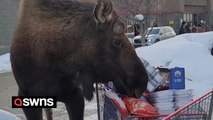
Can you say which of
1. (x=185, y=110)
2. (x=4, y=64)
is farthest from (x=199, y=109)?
(x=4, y=64)

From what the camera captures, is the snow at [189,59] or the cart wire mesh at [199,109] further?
the snow at [189,59]

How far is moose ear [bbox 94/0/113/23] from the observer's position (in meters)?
2.78

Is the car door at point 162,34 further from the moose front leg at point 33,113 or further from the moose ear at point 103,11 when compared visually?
the moose ear at point 103,11

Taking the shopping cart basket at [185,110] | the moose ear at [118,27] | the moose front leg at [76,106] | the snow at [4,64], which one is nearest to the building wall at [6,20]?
the snow at [4,64]

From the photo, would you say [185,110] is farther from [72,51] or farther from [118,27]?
[72,51]

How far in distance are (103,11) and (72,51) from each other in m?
0.34

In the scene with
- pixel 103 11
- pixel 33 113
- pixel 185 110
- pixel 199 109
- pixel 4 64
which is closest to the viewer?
pixel 103 11

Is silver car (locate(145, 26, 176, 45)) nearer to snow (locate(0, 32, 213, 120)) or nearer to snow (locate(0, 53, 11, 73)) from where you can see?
snow (locate(0, 53, 11, 73))

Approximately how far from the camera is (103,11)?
284cm

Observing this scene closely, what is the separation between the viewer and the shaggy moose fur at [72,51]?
→ 2.93 meters

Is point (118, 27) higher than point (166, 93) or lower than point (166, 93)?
higher

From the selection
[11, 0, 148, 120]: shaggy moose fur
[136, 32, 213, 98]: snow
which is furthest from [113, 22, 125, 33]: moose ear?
[136, 32, 213, 98]: snow

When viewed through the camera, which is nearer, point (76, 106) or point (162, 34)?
point (76, 106)

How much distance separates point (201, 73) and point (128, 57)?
892 centimetres
